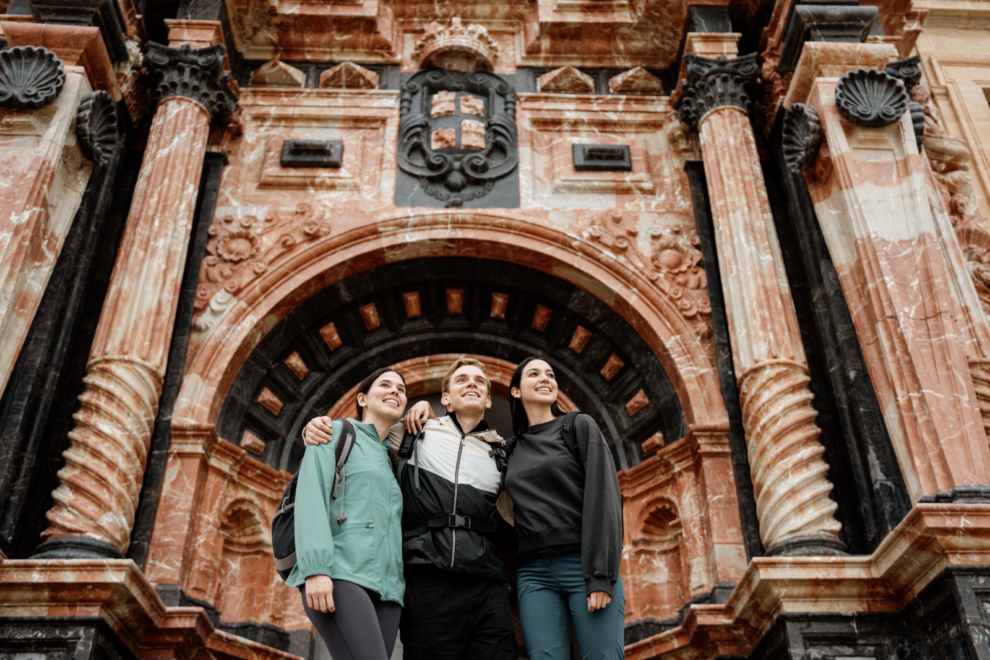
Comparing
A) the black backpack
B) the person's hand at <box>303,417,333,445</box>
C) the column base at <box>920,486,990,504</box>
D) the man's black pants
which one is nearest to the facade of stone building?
the column base at <box>920,486,990,504</box>

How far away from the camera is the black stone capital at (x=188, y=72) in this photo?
8.89m

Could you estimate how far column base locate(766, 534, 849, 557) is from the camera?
6309mm

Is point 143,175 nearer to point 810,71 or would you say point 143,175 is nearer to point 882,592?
point 810,71

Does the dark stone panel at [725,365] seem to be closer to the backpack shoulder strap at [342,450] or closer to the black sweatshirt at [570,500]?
the black sweatshirt at [570,500]

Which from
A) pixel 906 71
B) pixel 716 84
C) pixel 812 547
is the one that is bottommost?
pixel 812 547

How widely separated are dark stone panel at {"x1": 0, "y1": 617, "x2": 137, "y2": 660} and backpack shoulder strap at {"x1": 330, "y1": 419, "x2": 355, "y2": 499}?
2.69 metres

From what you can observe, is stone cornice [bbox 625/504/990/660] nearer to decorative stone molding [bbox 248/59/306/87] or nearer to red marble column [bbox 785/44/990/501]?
red marble column [bbox 785/44/990/501]

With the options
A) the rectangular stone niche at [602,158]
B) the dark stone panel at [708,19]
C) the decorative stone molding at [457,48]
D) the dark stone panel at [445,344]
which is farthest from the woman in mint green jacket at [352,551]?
the dark stone panel at [708,19]

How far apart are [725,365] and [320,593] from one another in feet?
17.0

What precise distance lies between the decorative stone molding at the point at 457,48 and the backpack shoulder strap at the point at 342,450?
260 inches

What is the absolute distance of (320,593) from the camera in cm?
380

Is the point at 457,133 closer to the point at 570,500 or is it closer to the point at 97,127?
the point at 97,127

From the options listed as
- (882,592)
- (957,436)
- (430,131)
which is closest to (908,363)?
(957,436)

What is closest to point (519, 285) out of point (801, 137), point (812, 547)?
point (801, 137)
